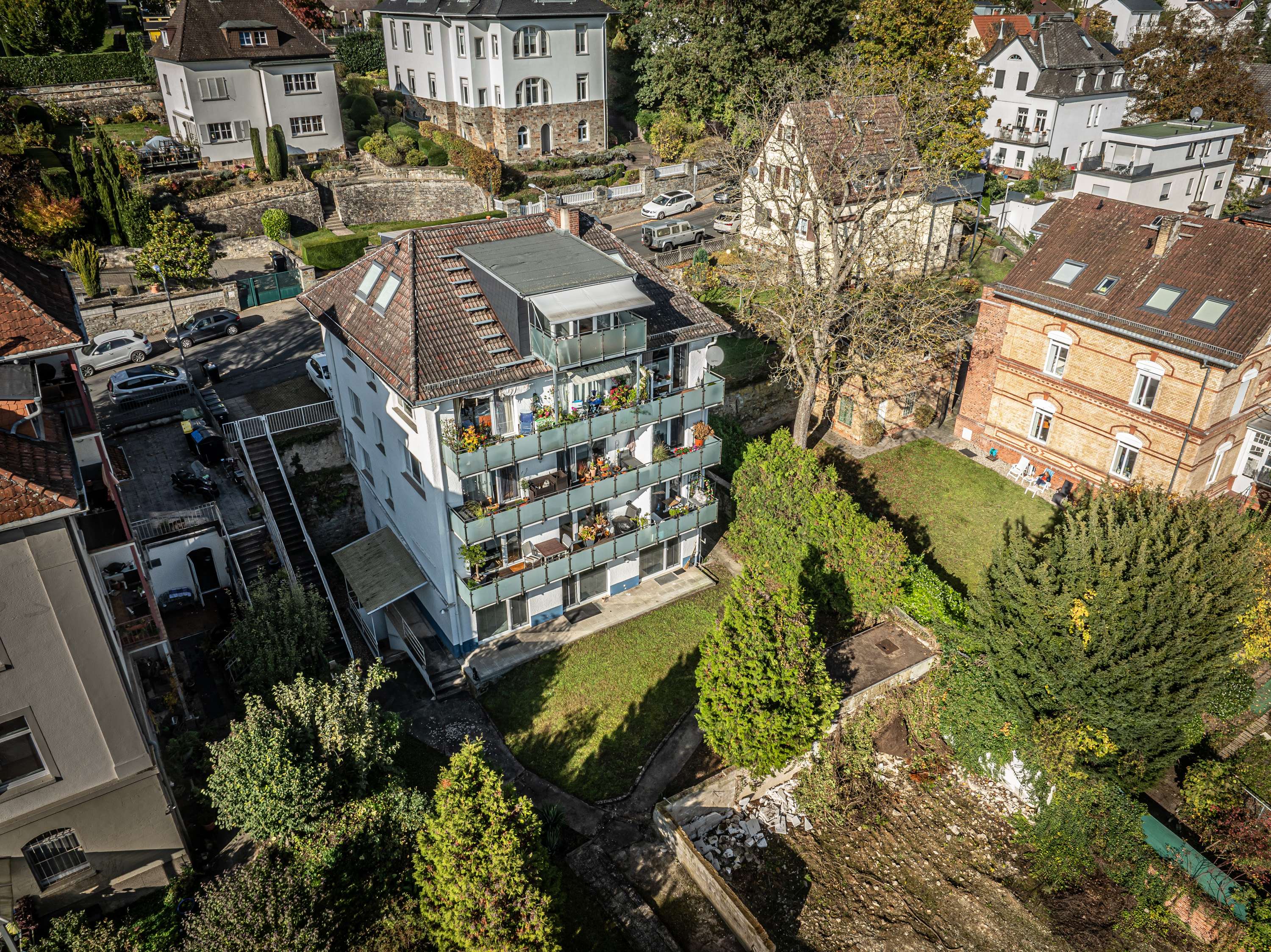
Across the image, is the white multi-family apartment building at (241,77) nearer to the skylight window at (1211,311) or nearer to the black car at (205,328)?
the black car at (205,328)

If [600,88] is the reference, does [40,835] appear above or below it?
below

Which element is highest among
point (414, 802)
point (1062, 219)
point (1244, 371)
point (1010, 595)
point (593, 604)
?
point (1062, 219)

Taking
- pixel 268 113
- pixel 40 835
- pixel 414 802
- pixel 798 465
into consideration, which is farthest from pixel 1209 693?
pixel 268 113

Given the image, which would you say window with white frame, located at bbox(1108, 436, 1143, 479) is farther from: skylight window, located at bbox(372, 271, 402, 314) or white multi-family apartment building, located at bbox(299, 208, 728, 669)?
skylight window, located at bbox(372, 271, 402, 314)

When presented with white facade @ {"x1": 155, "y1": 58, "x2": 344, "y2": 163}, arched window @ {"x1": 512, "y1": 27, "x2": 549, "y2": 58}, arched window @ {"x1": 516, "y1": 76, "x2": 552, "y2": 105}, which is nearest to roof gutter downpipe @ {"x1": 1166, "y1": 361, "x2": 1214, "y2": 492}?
arched window @ {"x1": 516, "y1": 76, "x2": 552, "y2": 105}

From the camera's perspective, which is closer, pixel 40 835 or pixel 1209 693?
pixel 40 835

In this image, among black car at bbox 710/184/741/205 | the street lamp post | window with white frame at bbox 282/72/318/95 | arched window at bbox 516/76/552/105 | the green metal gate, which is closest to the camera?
the street lamp post

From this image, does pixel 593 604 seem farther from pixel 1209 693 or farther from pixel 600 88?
pixel 600 88
